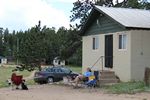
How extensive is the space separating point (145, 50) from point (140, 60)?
0.73 metres

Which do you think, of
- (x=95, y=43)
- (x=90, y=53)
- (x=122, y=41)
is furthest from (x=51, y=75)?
(x=122, y=41)

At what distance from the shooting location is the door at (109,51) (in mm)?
28013

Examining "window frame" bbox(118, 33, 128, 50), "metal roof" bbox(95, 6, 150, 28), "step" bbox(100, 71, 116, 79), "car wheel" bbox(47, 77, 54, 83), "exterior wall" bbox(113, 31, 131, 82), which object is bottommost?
"car wheel" bbox(47, 77, 54, 83)

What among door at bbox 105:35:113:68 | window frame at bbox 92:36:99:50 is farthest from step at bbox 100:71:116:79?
window frame at bbox 92:36:99:50

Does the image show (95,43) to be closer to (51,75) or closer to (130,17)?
(130,17)

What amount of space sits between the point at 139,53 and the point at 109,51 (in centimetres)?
314

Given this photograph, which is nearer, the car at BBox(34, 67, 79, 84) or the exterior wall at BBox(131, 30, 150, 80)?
the exterior wall at BBox(131, 30, 150, 80)

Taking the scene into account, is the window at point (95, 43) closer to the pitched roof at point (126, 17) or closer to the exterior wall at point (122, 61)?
the pitched roof at point (126, 17)

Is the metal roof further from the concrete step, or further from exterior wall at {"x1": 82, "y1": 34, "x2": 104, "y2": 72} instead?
the concrete step

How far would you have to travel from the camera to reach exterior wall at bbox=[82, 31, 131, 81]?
25.8m

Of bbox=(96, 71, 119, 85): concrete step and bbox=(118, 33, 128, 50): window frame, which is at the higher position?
bbox=(118, 33, 128, 50): window frame

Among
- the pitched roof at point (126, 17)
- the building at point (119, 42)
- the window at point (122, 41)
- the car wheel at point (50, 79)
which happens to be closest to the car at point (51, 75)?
the car wheel at point (50, 79)

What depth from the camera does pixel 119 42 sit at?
89.1ft

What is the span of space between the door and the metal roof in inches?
62.8
